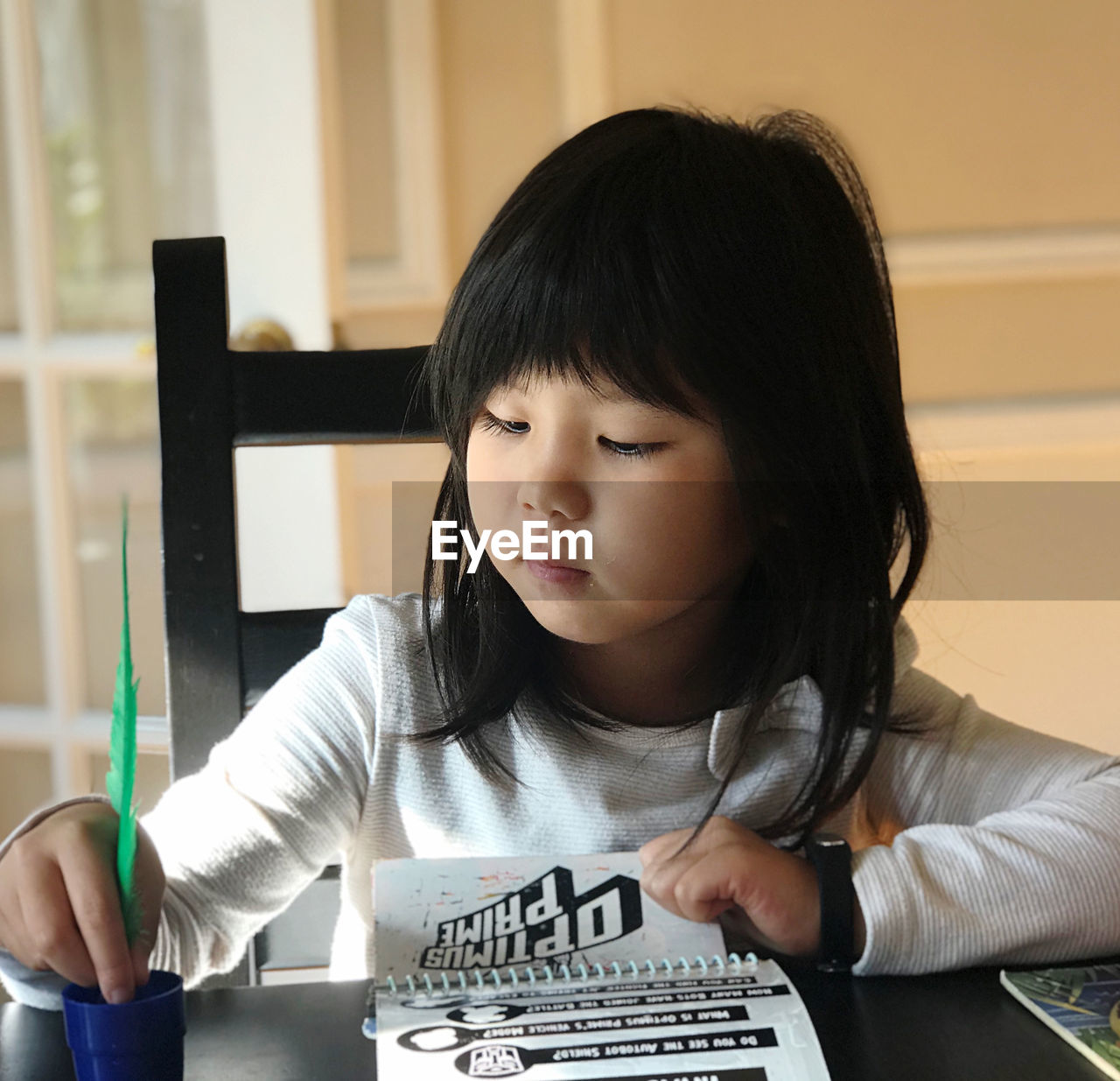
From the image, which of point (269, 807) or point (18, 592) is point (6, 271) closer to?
point (18, 592)

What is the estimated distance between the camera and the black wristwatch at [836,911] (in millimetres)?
515

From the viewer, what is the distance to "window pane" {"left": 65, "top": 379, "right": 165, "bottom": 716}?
4.72 ft

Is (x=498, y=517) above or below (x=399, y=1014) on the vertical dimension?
above

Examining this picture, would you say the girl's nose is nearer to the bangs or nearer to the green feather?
the bangs

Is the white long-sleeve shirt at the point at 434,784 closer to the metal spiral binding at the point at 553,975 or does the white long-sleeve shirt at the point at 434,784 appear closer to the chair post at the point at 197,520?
the chair post at the point at 197,520

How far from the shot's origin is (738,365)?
1.77 feet

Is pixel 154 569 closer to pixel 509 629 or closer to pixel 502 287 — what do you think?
pixel 509 629

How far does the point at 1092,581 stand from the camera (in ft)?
4.29

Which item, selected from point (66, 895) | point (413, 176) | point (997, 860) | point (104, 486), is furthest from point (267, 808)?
point (413, 176)

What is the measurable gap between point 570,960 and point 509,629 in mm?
214

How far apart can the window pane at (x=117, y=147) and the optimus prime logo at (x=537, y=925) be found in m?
1.15

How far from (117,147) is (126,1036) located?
1.35m

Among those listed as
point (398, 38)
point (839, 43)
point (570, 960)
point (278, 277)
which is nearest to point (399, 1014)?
point (570, 960)

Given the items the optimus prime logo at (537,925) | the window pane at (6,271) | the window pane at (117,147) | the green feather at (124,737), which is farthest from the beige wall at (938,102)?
the green feather at (124,737)
